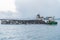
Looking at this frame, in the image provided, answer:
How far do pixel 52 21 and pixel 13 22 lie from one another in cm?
2652

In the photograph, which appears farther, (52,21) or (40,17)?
(40,17)

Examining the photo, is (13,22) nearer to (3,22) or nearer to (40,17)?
(3,22)

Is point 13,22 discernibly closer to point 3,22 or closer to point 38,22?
point 3,22

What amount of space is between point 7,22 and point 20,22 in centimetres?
814

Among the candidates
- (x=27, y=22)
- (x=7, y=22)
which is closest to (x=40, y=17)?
(x=27, y=22)

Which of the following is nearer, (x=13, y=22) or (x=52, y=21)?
(x=52, y=21)

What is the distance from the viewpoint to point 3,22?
12481 centimetres

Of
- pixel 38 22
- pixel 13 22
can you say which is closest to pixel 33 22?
pixel 38 22

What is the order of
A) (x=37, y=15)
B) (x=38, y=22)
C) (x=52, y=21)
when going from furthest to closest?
1. (x=37, y=15)
2. (x=38, y=22)
3. (x=52, y=21)

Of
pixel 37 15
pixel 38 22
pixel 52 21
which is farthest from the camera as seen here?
pixel 37 15

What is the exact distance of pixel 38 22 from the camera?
119 m

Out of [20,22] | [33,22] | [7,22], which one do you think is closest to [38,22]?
[33,22]

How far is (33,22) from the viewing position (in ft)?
397

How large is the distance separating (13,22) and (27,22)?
9494mm
